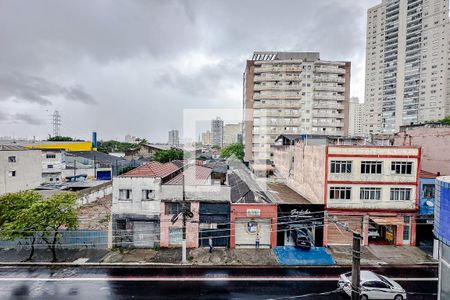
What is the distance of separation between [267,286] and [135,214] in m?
12.2

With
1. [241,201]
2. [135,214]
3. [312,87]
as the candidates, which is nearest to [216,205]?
[241,201]

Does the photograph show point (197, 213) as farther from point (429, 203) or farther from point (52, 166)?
point (52, 166)

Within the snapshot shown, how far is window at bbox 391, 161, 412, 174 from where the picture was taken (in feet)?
73.9

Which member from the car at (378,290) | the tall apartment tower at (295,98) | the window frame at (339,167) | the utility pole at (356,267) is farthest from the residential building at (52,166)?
the utility pole at (356,267)

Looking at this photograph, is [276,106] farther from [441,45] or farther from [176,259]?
[441,45]

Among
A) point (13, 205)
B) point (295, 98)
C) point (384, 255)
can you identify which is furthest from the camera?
point (295, 98)

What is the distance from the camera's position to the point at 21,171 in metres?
39.1

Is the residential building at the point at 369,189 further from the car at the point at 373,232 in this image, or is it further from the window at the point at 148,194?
the window at the point at 148,194

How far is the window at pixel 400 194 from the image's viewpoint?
2267 cm

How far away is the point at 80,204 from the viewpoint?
29.6m

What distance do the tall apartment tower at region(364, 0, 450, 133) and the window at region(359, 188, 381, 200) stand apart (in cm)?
8006

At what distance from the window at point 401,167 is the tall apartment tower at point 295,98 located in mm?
38510

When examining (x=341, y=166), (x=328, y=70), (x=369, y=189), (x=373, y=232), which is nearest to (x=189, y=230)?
(x=341, y=166)

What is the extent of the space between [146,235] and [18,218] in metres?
9.20
